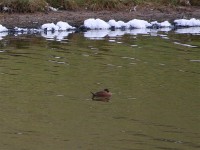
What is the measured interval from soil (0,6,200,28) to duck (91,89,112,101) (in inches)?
431

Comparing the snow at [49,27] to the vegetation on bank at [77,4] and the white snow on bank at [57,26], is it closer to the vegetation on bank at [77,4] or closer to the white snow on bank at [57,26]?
the white snow on bank at [57,26]

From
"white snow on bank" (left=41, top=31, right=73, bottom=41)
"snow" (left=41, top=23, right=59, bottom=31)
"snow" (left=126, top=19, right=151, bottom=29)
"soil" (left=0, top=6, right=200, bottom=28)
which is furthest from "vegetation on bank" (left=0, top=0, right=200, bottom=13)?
"white snow on bank" (left=41, top=31, right=73, bottom=41)

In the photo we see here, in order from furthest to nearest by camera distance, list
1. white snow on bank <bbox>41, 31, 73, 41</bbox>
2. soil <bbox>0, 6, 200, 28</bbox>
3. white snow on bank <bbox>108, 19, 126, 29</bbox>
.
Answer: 1. white snow on bank <bbox>108, 19, 126, 29</bbox>
2. soil <bbox>0, 6, 200, 28</bbox>
3. white snow on bank <bbox>41, 31, 73, 41</bbox>

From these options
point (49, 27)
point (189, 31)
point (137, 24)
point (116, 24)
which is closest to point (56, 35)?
point (49, 27)

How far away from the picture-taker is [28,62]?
55.0 ft

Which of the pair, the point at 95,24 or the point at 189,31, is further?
the point at 189,31

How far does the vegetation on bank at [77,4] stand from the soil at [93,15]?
0.29 m

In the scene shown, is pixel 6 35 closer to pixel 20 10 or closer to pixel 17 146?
pixel 20 10

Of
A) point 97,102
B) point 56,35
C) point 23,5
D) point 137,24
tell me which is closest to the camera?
point 97,102

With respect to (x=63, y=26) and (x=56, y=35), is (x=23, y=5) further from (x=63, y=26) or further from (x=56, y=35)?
(x=56, y=35)

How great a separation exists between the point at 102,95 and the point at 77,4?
1502cm

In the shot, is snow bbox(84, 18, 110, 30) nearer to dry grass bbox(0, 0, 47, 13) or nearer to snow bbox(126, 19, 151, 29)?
snow bbox(126, 19, 151, 29)

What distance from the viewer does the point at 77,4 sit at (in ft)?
91.0

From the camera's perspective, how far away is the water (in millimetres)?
10625
